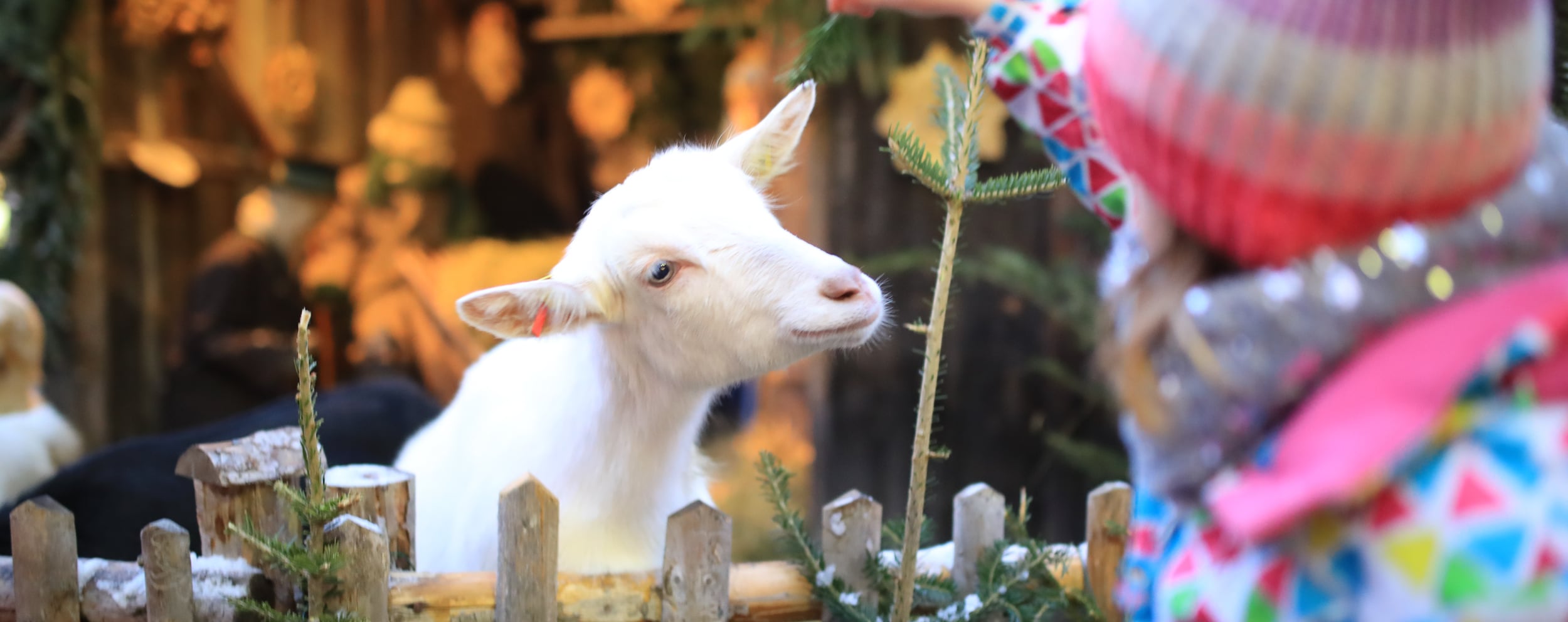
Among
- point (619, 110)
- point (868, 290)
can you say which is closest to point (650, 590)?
point (868, 290)

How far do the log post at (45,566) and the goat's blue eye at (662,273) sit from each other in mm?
1077

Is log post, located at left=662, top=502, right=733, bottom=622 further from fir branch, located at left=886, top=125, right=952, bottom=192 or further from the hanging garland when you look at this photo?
the hanging garland

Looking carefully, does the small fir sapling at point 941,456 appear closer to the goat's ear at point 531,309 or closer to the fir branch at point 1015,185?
the fir branch at point 1015,185

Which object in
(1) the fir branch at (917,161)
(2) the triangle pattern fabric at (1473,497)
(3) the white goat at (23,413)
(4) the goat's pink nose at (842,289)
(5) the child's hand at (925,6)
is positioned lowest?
(3) the white goat at (23,413)

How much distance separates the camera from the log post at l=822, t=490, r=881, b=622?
198cm

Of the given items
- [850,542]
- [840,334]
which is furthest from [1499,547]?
[850,542]

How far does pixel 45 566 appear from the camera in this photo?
1.78 meters

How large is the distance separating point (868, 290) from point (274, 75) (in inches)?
234

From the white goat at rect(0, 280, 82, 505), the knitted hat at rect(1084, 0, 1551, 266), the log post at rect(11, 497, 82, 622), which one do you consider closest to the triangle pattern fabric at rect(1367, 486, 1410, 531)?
the knitted hat at rect(1084, 0, 1551, 266)

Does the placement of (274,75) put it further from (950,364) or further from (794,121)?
(794,121)

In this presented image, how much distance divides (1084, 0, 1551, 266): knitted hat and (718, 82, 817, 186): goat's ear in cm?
115

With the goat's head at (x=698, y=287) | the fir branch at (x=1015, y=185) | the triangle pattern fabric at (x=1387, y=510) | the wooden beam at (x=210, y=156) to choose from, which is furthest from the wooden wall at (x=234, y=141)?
the triangle pattern fabric at (x=1387, y=510)

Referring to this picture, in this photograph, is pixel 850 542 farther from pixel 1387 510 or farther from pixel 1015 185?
pixel 1387 510

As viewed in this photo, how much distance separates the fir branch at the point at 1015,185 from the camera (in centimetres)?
172
